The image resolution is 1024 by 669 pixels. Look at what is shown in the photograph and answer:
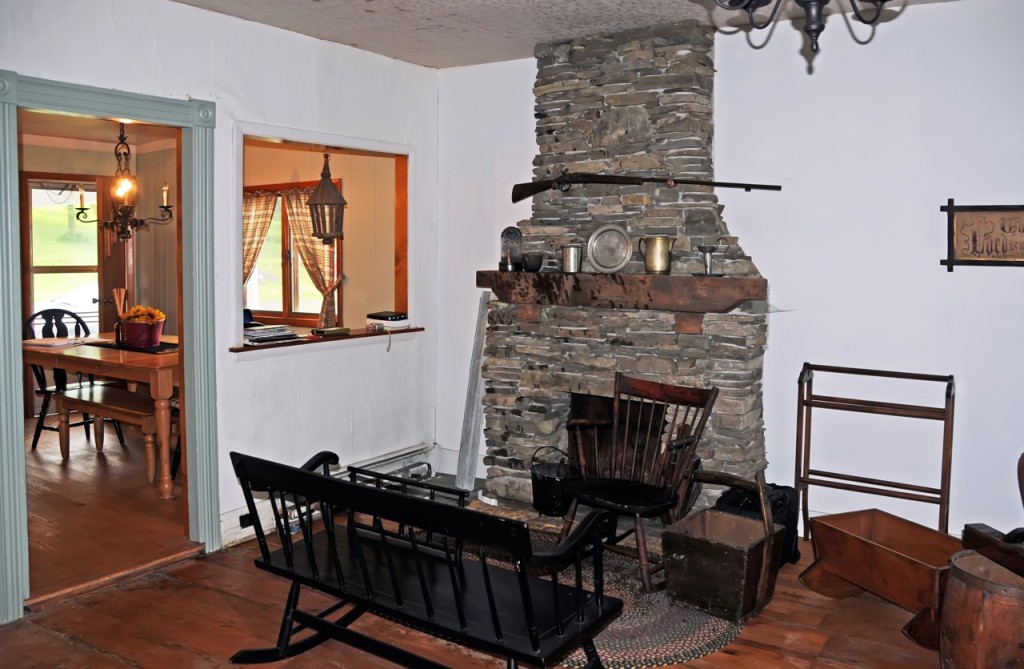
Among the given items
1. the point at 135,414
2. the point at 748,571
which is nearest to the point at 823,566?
the point at 748,571

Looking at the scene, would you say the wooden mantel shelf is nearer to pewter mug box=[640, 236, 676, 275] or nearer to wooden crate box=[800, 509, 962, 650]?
pewter mug box=[640, 236, 676, 275]

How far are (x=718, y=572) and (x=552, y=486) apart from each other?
124 cm

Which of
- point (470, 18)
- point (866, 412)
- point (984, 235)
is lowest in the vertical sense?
point (866, 412)

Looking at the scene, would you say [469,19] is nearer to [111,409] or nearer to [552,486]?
[552,486]

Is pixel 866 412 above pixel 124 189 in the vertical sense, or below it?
below

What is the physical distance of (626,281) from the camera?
449 cm

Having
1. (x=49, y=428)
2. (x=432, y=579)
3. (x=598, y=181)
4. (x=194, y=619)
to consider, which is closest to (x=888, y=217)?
(x=598, y=181)

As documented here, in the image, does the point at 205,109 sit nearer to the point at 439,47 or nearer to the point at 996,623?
the point at 439,47

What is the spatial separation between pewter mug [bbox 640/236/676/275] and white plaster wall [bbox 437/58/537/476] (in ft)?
3.58

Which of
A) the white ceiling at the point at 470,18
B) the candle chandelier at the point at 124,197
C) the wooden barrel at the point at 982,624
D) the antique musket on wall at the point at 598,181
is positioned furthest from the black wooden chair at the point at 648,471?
the candle chandelier at the point at 124,197

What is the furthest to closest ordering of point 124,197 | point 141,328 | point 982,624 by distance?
point 124,197
point 141,328
point 982,624

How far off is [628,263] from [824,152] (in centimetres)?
114

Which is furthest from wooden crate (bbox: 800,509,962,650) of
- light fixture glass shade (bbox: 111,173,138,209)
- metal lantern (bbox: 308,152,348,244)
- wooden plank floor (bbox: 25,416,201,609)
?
light fixture glass shade (bbox: 111,173,138,209)

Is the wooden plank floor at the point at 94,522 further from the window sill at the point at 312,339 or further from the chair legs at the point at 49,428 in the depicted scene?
the window sill at the point at 312,339
